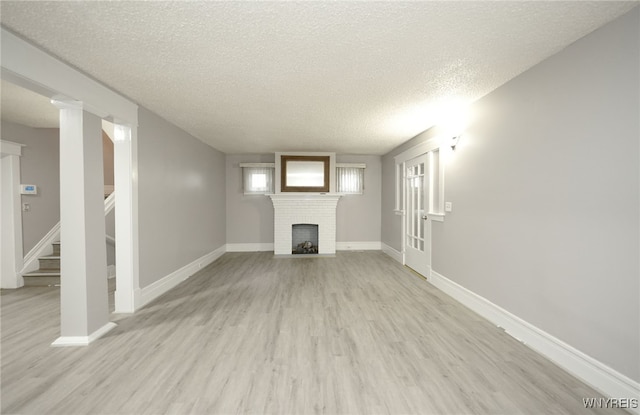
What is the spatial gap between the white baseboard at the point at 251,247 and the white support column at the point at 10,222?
3610 mm

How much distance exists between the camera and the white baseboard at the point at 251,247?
22.3 ft

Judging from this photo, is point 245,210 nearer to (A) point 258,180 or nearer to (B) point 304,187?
(A) point 258,180

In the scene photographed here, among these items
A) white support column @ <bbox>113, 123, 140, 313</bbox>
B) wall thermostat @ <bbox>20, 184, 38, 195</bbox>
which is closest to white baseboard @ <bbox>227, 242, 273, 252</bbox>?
wall thermostat @ <bbox>20, 184, 38, 195</bbox>

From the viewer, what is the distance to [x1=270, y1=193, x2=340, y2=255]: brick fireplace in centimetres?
638

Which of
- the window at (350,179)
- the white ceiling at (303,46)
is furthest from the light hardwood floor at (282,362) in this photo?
the window at (350,179)

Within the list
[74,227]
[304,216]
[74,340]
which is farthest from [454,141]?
[74,340]

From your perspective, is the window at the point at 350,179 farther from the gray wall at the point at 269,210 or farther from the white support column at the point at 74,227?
the white support column at the point at 74,227

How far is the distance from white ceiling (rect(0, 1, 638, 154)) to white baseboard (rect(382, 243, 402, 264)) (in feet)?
10.6

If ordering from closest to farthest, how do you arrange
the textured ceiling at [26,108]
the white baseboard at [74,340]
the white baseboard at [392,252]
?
1. the white baseboard at [74,340]
2. the textured ceiling at [26,108]
3. the white baseboard at [392,252]

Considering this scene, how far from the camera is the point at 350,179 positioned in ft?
22.6

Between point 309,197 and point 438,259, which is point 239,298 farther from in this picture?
point 309,197

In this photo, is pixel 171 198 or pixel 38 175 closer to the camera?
pixel 171 198

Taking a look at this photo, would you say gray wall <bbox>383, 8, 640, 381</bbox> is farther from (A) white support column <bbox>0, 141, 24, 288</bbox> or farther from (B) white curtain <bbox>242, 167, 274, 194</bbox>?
(A) white support column <bbox>0, 141, 24, 288</bbox>

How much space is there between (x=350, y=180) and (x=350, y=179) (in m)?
0.03
